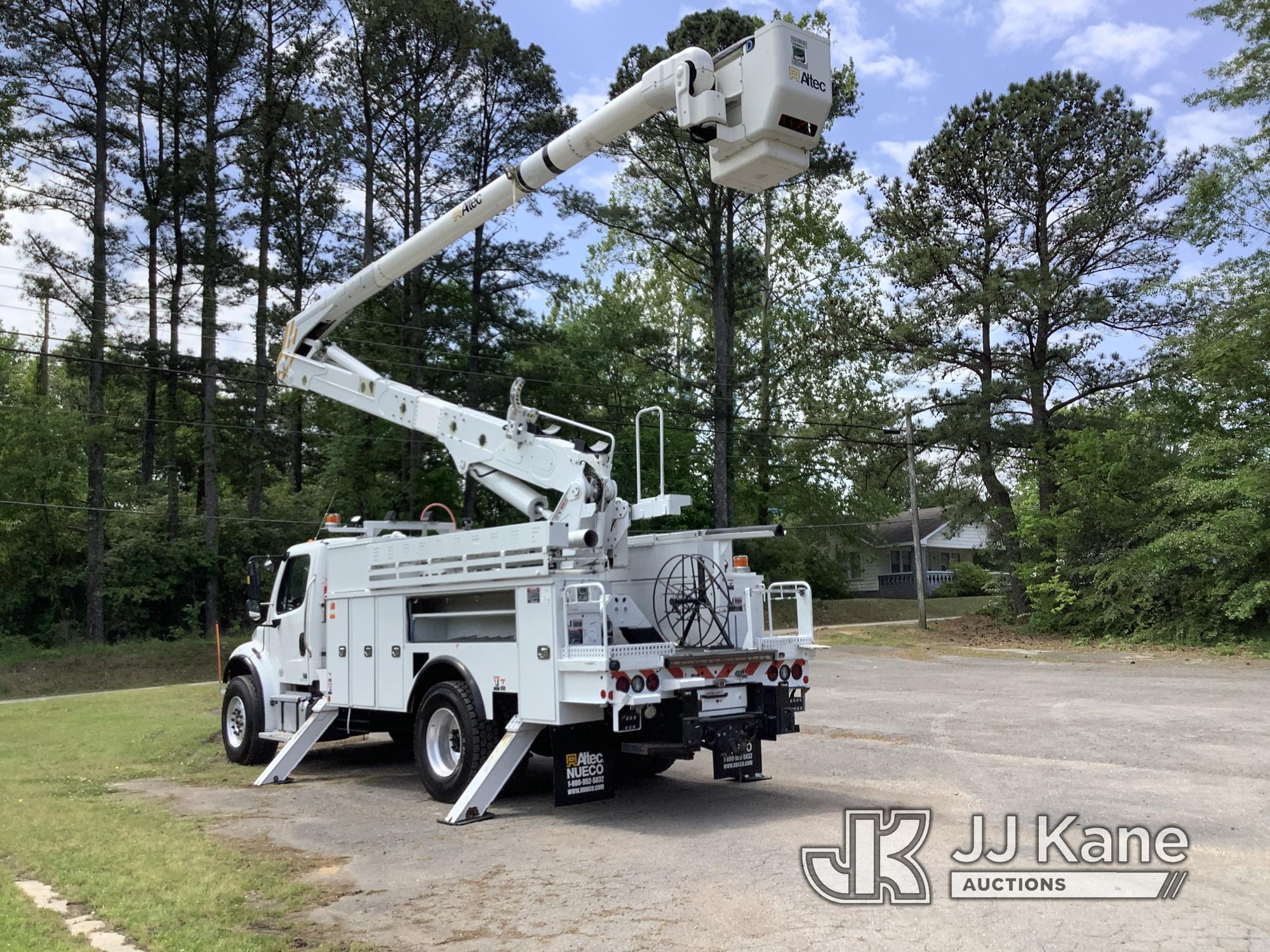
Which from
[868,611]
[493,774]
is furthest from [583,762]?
[868,611]

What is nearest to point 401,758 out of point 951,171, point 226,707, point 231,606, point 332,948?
point 226,707

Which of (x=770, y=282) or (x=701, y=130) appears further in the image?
(x=770, y=282)

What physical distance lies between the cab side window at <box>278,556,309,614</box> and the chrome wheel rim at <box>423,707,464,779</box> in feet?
9.90

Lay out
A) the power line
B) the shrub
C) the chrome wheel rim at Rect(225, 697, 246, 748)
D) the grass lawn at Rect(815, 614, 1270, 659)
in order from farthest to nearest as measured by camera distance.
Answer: the shrub, the power line, the grass lawn at Rect(815, 614, 1270, 659), the chrome wheel rim at Rect(225, 697, 246, 748)

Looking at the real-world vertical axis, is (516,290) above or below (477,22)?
below

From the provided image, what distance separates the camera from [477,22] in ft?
107

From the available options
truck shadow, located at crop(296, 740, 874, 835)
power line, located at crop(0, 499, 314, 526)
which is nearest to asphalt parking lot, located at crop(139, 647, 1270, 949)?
truck shadow, located at crop(296, 740, 874, 835)

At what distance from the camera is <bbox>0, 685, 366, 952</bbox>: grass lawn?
557 centimetres

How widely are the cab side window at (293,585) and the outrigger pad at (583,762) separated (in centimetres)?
438

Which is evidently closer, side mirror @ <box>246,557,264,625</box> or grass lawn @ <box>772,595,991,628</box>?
side mirror @ <box>246,557,264,625</box>

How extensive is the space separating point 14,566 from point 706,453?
2406 centimetres

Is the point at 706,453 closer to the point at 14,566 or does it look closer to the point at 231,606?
the point at 231,606

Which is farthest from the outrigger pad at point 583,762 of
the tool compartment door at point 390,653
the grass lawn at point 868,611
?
the grass lawn at point 868,611

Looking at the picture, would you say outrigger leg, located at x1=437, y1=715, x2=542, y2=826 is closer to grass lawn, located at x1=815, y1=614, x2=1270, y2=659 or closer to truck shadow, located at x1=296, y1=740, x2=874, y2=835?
truck shadow, located at x1=296, y1=740, x2=874, y2=835
